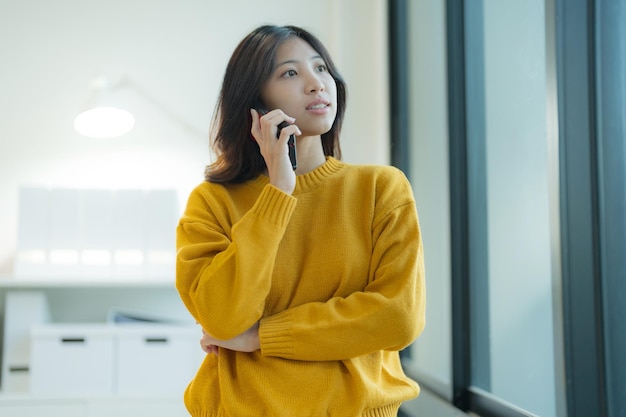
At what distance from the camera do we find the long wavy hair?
1.28 metres

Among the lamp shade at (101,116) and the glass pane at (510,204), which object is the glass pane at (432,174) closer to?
the glass pane at (510,204)

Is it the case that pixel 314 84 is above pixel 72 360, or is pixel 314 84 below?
above

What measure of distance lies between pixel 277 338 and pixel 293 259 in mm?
141

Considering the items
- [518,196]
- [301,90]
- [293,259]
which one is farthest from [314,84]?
[518,196]

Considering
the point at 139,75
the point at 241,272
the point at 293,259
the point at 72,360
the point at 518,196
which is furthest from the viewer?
the point at 139,75

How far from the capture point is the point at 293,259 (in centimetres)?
124

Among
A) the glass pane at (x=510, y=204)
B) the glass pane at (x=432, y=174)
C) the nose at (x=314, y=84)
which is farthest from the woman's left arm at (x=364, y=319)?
the glass pane at (x=432, y=174)

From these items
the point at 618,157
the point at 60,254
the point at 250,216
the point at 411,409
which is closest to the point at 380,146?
the point at 411,409

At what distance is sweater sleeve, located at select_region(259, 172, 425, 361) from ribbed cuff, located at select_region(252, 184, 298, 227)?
143mm

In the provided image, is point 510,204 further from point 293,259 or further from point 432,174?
point 293,259

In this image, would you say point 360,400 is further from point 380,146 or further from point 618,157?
point 380,146

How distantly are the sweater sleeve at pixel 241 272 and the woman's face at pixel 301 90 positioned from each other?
158mm

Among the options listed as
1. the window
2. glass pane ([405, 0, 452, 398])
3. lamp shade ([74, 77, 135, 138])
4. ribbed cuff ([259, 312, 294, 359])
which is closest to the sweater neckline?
ribbed cuff ([259, 312, 294, 359])

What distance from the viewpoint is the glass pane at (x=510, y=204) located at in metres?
1.66
